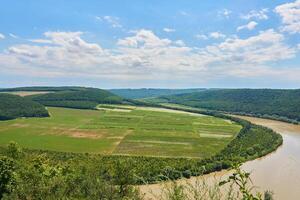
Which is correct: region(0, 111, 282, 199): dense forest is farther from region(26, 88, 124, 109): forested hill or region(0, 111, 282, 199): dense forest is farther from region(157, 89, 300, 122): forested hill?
region(26, 88, 124, 109): forested hill

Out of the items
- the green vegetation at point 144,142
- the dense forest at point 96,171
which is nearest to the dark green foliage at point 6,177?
the dense forest at point 96,171

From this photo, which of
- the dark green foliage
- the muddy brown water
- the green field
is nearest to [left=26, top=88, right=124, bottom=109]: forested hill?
the green field

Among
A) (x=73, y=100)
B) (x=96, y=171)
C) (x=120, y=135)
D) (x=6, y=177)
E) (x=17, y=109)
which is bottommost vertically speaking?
(x=120, y=135)

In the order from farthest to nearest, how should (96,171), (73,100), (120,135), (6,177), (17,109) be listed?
(73,100), (17,109), (120,135), (96,171), (6,177)

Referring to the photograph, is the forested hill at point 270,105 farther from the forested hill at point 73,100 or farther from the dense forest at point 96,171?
the forested hill at point 73,100

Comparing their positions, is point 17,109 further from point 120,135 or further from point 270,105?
point 270,105

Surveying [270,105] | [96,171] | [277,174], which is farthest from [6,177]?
[270,105]

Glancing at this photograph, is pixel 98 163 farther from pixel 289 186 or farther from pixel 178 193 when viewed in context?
pixel 178 193
